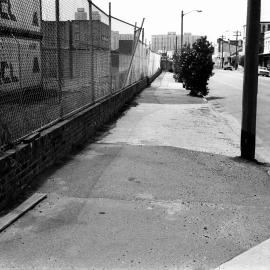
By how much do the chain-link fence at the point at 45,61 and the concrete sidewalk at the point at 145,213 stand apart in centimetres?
83

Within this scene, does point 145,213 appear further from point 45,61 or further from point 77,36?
point 77,36

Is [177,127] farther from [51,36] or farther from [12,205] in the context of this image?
[12,205]

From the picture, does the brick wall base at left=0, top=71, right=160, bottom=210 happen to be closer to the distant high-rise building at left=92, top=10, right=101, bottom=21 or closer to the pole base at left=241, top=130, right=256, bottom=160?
the distant high-rise building at left=92, top=10, right=101, bottom=21

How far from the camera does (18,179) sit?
17.6ft

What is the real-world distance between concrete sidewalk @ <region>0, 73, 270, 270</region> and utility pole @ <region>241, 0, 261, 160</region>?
1.24 feet

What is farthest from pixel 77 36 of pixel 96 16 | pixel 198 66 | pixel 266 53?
pixel 266 53

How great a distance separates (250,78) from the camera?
7.74 metres

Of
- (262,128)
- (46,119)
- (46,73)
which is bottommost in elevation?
(262,128)

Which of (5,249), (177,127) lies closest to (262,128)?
(177,127)

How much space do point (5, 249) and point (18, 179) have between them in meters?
1.42

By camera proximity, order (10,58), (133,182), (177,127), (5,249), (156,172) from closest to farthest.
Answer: (5,249), (10,58), (133,182), (156,172), (177,127)

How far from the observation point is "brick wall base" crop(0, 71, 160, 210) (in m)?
5.02

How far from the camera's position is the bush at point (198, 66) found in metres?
23.7

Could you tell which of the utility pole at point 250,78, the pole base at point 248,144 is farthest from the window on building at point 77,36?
the pole base at point 248,144
